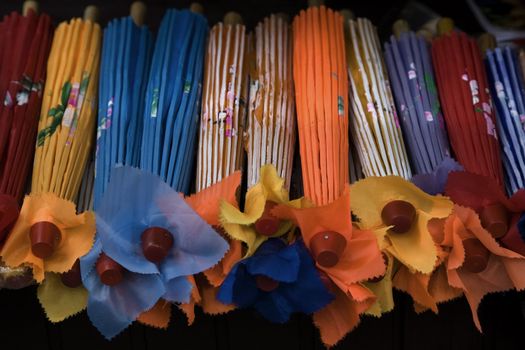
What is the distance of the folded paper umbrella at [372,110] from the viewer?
39.2 inches

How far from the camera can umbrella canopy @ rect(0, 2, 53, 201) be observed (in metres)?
0.98

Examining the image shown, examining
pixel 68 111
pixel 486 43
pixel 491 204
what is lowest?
pixel 491 204

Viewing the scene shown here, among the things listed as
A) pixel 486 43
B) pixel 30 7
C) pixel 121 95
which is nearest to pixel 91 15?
pixel 30 7

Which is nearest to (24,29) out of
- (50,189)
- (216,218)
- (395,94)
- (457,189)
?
(50,189)

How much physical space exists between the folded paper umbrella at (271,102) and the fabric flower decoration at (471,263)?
0.80ft

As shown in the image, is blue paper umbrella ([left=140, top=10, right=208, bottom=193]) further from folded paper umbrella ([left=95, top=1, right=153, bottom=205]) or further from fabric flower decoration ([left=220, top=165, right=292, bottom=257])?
fabric flower decoration ([left=220, top=165, right=292, bottom=257])

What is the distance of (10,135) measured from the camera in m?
1.01

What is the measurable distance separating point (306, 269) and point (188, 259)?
148 mm

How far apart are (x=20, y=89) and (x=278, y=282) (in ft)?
1.70

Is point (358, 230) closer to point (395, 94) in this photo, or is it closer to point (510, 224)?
point (510, 224)

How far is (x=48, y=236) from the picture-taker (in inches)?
33.4

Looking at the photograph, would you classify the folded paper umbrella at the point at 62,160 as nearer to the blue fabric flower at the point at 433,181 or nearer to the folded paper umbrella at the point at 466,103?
the blue fabric flower at the point at 433,181

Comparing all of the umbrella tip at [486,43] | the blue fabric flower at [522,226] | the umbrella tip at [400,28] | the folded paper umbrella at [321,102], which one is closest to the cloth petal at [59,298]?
the folded paper umbrella at [321,102]

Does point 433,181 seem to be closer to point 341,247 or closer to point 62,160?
point 341,247
